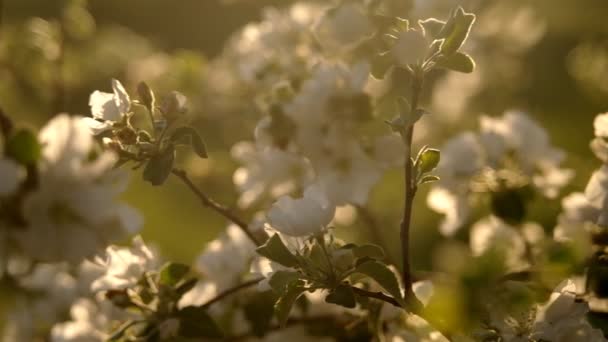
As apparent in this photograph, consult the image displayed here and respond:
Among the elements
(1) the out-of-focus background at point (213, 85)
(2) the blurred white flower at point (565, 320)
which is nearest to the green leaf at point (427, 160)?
(2) the blurred white flower at point (565, 320)

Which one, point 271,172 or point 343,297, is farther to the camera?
point 271,172

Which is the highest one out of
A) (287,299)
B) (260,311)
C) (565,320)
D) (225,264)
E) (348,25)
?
(348,25)

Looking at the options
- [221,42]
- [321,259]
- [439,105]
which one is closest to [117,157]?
[321,259]

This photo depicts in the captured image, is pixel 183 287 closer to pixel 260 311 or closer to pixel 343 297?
pixel 260 311

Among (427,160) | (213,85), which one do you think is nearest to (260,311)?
(427,160)

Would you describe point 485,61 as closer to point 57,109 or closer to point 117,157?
point 57,109

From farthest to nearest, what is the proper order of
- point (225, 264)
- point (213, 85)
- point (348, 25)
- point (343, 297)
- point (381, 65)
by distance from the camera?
point (213, 85), point (225, 264), point (348, 25), point (381, 65), point (343, 297)
